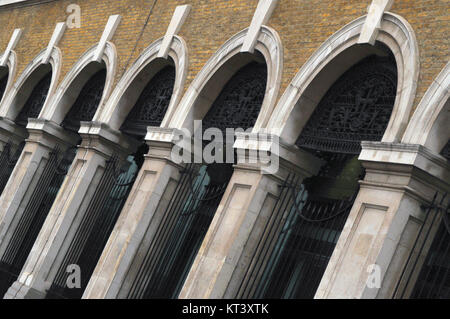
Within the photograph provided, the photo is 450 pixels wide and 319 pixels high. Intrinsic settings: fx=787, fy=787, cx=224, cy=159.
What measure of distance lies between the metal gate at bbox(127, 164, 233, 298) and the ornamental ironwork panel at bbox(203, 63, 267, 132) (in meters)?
0.91

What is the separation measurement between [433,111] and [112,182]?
7622 mm

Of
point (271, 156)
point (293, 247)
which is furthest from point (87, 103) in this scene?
point (293, 247)

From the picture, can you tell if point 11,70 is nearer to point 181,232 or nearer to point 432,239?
point 181,232

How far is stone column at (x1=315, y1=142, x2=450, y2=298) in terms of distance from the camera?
9.32 metres

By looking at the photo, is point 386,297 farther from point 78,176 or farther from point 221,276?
point 78,176

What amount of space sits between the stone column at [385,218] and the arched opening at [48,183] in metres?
8.06

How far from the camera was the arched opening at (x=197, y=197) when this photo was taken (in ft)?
42.5

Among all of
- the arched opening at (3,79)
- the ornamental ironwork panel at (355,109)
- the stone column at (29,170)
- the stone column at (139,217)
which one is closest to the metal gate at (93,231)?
the stone column at (139,217)

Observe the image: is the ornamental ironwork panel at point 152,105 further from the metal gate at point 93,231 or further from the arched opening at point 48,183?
the arched opening at point 48,183

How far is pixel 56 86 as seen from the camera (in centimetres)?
1692

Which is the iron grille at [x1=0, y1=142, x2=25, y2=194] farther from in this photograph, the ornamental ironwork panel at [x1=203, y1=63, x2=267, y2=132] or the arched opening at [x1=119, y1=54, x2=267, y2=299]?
the ornamental ironwork panel at [x1=203, y1=63, x2=267, y2=132]

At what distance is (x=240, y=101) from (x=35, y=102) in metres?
7.14

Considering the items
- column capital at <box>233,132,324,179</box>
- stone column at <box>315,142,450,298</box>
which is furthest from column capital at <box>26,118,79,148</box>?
stone column at <box>315,142,450,298</box>

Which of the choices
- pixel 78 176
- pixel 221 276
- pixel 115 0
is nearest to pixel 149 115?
pixel 78 176
